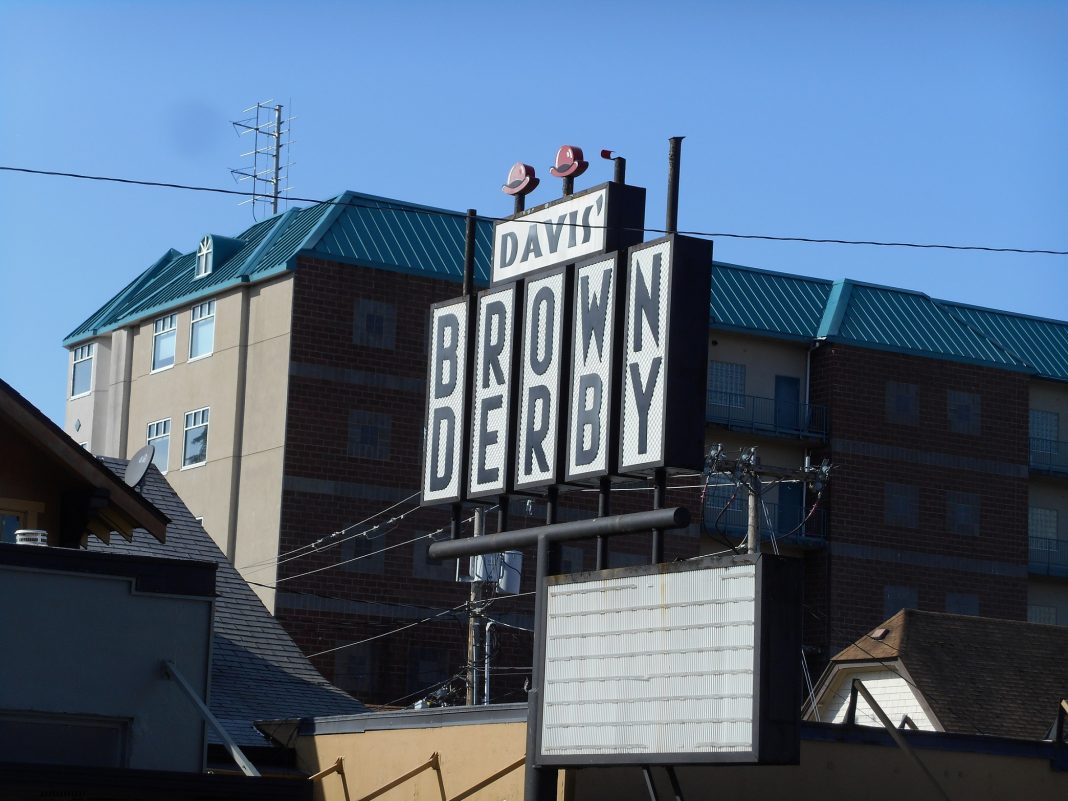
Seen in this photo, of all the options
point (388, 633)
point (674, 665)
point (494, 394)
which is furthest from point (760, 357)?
point (674, 665)

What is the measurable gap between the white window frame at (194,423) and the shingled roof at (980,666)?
75.6 feet

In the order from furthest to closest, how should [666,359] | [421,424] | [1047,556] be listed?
[1047,556] → [421,424] → [666,359]

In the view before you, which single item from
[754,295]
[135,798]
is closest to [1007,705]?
[135,798]

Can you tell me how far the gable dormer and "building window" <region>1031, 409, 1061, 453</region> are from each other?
92.4 ft

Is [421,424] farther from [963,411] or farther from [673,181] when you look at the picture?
[673,181]

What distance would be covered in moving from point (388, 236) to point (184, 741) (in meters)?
37.1

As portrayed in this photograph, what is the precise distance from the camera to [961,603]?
6122 cm

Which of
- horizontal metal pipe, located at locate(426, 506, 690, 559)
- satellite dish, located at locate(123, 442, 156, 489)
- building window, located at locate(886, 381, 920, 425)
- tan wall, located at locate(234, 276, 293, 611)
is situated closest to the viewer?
horizontal metal pipe, located at locate(426, 506, 690, 559)

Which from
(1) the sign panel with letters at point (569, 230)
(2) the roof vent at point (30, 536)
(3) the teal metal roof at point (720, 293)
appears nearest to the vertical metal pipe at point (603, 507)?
(1) the sign panel with letters at point (569, 230)

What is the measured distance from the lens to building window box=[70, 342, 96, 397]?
62.2 meters

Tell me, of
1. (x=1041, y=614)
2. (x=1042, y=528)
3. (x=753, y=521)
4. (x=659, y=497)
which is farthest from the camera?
(x=1042, y=528)

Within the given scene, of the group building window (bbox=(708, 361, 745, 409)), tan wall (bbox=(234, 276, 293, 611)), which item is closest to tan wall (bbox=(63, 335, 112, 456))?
tan wall (bbox=(234, 276, 293, 611))

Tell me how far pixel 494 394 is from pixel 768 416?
4447 centimetres

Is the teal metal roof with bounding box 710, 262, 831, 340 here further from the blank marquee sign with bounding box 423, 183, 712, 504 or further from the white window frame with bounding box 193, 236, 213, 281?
the blank marquee sign with bounding box 423, 183, 712, 504
